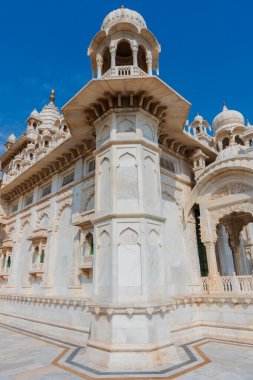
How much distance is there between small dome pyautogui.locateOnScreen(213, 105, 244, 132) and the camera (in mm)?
15195

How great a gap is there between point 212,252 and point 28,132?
19.7 meters

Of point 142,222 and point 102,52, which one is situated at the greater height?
point 102,52

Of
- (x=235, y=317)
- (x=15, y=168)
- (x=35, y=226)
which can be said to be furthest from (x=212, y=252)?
(x=15, y=168)

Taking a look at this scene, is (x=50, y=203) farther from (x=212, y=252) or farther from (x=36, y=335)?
(x=212, y=252)

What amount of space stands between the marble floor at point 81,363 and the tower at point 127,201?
1.92 ft

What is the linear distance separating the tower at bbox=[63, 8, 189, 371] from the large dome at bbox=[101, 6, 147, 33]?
0.05 metres

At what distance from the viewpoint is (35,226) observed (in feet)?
50.2

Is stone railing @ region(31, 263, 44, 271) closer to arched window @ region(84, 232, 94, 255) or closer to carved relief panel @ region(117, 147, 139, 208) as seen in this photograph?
arched window @ region(84, 232, 94, 255)

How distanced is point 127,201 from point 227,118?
35.1ft

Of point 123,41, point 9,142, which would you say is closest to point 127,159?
point 123,41

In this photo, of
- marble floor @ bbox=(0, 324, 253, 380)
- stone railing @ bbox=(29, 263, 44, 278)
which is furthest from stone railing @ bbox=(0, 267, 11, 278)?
marble floor @ bbox=(0, 324, 253, 380)

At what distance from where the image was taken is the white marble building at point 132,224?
22.9 feet

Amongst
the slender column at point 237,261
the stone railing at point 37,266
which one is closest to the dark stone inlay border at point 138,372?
the stone railing at point 37,266

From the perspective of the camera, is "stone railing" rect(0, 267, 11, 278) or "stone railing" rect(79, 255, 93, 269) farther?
"stone railing" rect(0, 267, 11, 278)
